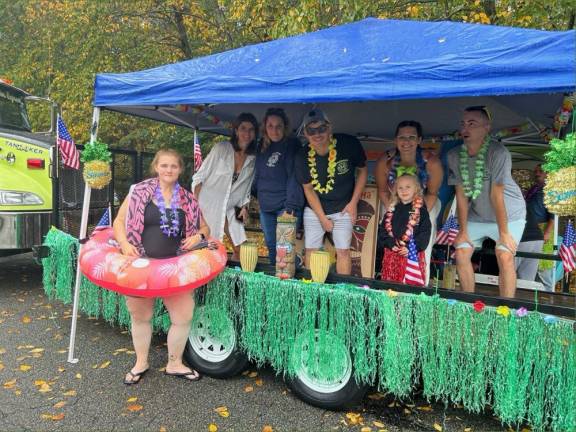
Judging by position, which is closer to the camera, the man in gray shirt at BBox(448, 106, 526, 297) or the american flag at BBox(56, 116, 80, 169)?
the man in gray shirt at BBox(448, 106, 526, 297)

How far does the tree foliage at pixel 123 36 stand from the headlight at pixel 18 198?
13.9 ft

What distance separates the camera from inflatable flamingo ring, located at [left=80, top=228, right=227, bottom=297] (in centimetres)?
288

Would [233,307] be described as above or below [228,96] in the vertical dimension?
below

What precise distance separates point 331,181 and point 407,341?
4.46 feet

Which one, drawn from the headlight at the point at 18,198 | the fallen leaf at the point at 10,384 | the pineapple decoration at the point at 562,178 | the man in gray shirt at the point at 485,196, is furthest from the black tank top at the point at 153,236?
the headlight at the point at 18,198

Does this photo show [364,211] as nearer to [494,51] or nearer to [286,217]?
[286,217]

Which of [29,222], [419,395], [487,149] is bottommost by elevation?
[419,395]

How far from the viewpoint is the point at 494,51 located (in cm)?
247

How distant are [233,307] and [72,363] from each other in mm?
1485

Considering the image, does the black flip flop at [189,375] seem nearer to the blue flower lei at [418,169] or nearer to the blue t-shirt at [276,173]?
the blue t-shirt at [276,173]

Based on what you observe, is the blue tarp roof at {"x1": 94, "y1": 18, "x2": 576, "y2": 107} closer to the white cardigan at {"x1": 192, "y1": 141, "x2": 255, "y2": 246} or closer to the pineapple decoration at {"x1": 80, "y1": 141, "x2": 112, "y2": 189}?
the pineapple decoration at {"x1": 80, "y1": 141, "x2": 112, "y2": 189}

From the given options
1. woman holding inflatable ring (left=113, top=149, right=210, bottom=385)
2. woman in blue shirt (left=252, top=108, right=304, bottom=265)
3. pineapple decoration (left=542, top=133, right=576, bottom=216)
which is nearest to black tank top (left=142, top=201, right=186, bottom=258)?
woman holding inflatable ring (left=113, top=149, right=210, bottom=385)

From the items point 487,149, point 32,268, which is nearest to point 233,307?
point 487,149

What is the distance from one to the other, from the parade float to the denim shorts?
1.21 feet
